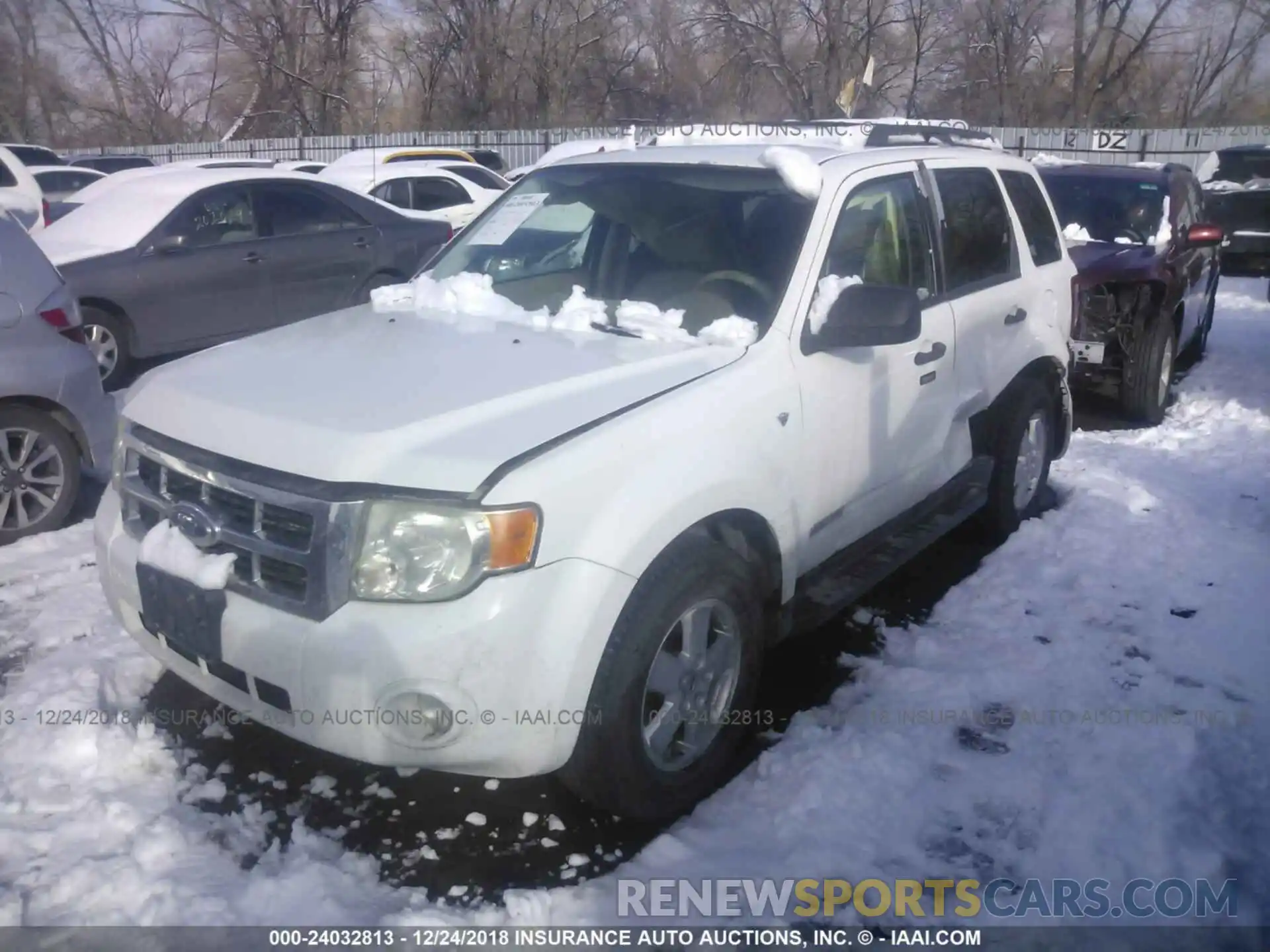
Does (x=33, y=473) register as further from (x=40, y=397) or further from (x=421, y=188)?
(x=421, y=188)

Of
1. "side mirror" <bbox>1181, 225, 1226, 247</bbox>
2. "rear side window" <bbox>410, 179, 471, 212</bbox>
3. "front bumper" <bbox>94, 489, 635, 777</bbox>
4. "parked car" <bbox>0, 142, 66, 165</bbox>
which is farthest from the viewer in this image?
"parked car" <bbox>0, 142, 66, 165</bbox>

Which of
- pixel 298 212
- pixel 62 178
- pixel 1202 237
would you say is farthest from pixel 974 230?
pixel 62 178

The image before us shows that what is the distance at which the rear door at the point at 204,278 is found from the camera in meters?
8.30

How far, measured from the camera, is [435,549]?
8.71 ft

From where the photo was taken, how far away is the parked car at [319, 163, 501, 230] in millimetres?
13000

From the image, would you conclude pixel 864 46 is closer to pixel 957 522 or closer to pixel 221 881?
pixel 957 522

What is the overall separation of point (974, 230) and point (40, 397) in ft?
14.4

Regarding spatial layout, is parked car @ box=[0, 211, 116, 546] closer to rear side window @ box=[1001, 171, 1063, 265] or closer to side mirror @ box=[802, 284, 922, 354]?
side mirror @ box=[802, 284, 922, 354]

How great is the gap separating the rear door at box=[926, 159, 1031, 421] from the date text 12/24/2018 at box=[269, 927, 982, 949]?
96.9 inches

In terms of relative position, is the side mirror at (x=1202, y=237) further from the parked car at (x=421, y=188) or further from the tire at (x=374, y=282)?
the parked car at (x=421, y=188)

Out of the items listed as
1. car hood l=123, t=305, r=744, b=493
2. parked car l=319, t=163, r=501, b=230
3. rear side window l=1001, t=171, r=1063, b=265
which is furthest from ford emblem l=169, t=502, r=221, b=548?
parked car l=319, t=163, r=501, b=230

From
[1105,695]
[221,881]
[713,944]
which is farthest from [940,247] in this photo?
[221,881]

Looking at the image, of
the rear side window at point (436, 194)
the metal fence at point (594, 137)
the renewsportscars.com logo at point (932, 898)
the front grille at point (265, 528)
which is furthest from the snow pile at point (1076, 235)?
the metal fence at point (594, 137)

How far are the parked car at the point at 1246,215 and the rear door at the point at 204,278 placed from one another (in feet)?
42.1
